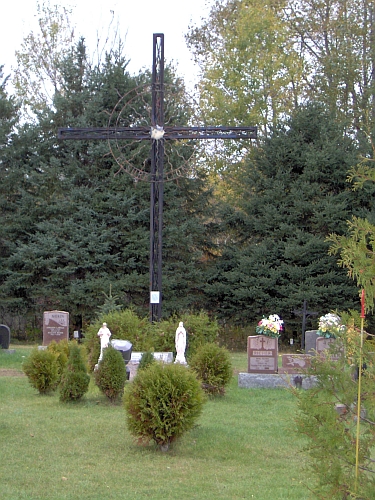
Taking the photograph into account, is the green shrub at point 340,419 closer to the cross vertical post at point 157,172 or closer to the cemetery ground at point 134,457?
the cemetery ground at point 134,457

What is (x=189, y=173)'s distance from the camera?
2828cm

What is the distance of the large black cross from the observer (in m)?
17.8

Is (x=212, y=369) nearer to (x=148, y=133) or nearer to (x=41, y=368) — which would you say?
(x=41, y=368)

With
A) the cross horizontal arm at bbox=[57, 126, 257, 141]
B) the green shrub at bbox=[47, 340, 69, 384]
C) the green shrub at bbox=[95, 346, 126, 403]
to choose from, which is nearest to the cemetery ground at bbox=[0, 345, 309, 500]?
the green shrub at bbox=[95, 346, 126, 403]

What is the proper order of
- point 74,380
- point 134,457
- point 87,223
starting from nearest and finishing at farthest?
point 134,457 → point 74,380 → point 87,223

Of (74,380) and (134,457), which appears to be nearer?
(134,457)

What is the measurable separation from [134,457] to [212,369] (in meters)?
4.71

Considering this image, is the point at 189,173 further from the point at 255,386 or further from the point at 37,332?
the point at 255,386

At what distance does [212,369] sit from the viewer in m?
12.4

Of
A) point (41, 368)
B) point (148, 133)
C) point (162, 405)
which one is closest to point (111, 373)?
point (41, 368)

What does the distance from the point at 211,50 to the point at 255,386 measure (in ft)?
75.4

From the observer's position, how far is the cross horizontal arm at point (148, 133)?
1761 cm

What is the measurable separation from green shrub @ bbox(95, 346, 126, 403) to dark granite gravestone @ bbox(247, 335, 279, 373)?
4023 mm

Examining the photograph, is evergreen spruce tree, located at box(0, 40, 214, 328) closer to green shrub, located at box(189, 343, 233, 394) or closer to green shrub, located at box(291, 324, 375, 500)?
green shrub, located at box(189, 343, 233, 394)
